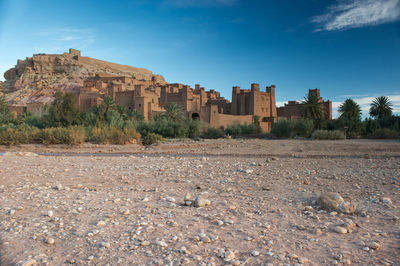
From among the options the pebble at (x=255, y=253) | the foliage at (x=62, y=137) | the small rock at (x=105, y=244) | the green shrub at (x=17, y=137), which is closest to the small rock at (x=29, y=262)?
the small rock at (x=105, y=244)

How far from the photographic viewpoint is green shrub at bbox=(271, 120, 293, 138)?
29188 mm

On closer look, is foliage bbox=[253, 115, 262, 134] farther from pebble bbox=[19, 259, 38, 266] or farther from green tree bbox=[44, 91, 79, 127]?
pebble bbox=[19, 259, 38, 266]

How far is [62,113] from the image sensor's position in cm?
2723

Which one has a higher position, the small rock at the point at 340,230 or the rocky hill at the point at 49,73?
the rocky hill at the point at 49,73

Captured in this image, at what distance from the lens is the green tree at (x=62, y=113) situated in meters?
27.2

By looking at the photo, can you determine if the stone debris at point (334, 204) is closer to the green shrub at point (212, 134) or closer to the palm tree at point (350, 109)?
the green shrub at point (212, 134)

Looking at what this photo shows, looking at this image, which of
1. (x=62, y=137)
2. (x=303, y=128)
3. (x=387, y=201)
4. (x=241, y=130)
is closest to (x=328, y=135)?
(x=303, y=128)

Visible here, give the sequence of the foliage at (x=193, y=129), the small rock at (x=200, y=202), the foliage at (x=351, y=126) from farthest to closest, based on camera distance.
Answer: the foliage at (x=193, y=129), the foliage at (x=351, y=126), the small rock at (x=200, y=202)

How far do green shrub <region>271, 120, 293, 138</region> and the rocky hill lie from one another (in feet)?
111

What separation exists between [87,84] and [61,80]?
16.6 metres

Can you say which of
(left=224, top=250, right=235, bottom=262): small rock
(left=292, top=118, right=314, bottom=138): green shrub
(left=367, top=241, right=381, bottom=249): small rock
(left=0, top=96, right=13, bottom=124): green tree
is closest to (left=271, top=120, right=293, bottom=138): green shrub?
(left=292, top=118, right=314, bottom=138): green shrub

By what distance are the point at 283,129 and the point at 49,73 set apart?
55.4m

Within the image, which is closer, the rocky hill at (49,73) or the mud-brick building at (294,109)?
the mud-brick building at (294,109)

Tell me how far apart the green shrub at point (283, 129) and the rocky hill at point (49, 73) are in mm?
33941
